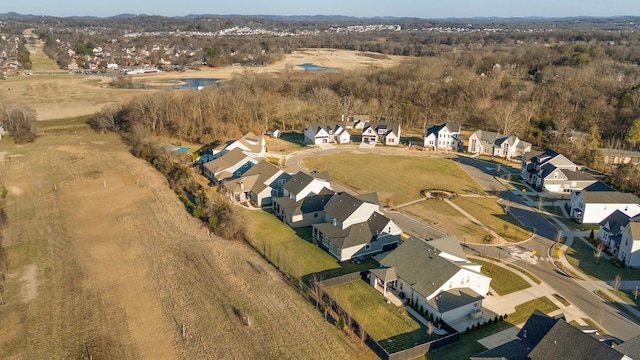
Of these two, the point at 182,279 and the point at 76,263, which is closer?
the point at 182,279

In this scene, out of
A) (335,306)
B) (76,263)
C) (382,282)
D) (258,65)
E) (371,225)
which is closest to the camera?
(335,306)

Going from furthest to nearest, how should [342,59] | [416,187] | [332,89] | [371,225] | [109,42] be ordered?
[109,42] < [342,59] < [332,89] < [416,187] < [371,225]

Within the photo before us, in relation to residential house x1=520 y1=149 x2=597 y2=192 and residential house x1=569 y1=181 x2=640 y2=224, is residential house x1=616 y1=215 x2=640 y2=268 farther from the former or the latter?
residential house x1=520 y1=149 x2=597 y2=192

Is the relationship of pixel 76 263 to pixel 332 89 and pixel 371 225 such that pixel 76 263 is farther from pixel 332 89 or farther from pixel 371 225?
pixel 332 89

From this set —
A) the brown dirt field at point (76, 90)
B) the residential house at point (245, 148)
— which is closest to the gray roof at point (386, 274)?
the residential house at point (245, 148)

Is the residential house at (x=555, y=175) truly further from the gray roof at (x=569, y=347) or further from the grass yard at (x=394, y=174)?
the gray roof at (x=569, y=347)

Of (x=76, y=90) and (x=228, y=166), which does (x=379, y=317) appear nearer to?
(x=228, y=166)

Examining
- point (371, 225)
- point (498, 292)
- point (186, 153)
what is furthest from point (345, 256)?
point (186, 153)

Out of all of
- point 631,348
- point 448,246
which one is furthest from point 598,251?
point 631,348
